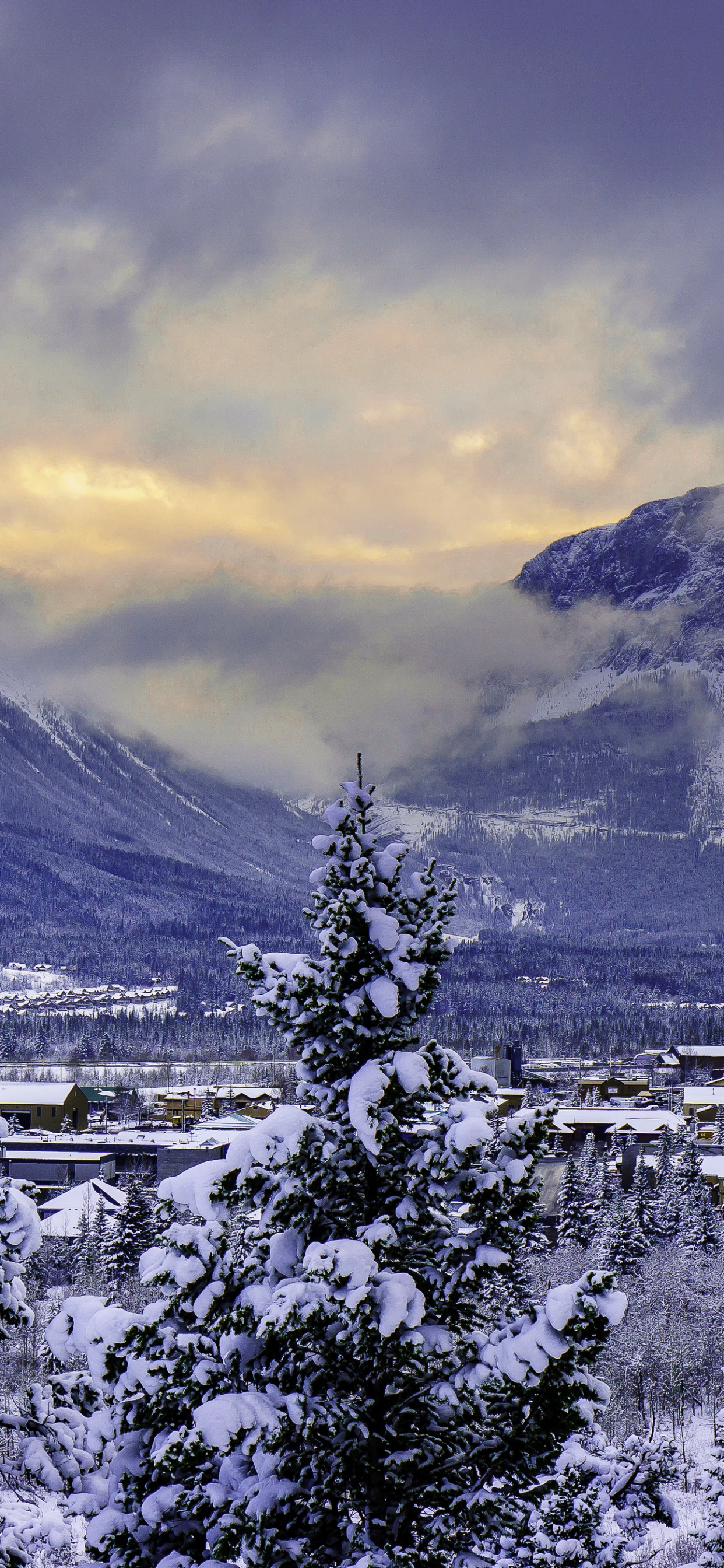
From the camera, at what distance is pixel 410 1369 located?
1177 centimetres

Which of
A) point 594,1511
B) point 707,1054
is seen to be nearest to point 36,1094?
point 707,1054

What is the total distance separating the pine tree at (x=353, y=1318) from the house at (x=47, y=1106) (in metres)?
125

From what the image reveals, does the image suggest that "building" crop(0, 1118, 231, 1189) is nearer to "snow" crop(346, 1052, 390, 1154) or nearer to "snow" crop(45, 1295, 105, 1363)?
"snow" crop(45, 1295, 105, 1363)

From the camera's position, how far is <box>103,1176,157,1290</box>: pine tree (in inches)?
2589

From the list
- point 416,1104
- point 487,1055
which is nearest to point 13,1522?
point 416,1104

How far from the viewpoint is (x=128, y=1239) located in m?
66.2

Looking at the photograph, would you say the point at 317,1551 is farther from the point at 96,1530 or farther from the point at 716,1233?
the point at 716,1233

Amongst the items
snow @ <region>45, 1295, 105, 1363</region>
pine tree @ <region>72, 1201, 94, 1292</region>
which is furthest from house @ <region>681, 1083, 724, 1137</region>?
snow @ <region>45, 1295, 105, 1363</region>

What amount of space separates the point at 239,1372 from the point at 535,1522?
51.1ft

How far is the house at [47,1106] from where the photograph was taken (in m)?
134

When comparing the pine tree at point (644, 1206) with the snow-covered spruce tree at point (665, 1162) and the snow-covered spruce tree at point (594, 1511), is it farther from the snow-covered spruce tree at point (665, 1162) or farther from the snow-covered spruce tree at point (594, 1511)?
the snow-covered spruce tree at point (594, 1511)

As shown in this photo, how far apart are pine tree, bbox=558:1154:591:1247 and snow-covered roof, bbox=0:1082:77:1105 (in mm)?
69665

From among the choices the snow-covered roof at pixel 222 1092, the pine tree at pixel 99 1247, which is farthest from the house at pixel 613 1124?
the pine tree at pixel 99 1247

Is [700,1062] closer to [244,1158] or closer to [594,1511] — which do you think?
[594,1511]
